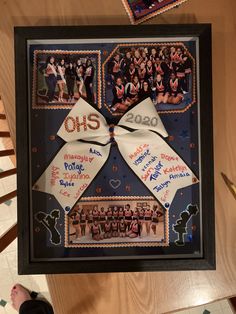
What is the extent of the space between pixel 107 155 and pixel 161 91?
0.21 meters

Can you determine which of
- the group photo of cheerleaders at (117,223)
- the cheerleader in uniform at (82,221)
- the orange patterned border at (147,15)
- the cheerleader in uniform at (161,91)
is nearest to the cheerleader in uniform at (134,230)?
the group photo of cheerleaders at (117,223)

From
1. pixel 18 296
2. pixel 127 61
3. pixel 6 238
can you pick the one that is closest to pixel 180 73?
pixel 127 61

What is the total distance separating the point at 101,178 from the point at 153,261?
0.25 meters

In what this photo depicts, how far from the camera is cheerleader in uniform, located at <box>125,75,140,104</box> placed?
3.09ft

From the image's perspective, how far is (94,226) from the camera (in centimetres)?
95

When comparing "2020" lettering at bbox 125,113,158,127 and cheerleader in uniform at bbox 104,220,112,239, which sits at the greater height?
"2020" lettering at bbox 125,113,158,127

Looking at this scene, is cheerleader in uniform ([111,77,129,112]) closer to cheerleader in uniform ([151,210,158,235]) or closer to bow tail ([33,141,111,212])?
bow tail ([33,141,111,212])

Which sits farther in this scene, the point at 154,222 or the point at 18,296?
the point at 18,296

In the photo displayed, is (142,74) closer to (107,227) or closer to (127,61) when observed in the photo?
(127,61)

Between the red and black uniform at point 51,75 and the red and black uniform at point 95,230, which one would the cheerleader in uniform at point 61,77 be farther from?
the red and black uniform at point 95,230

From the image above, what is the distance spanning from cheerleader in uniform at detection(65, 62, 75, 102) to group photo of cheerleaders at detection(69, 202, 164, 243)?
287 mm

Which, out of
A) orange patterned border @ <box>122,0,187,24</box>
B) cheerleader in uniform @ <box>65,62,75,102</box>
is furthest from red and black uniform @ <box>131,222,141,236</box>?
orange patterned border @ <box>122,0,187,24</box>

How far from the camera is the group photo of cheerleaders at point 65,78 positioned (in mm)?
938

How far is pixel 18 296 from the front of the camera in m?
1.60
